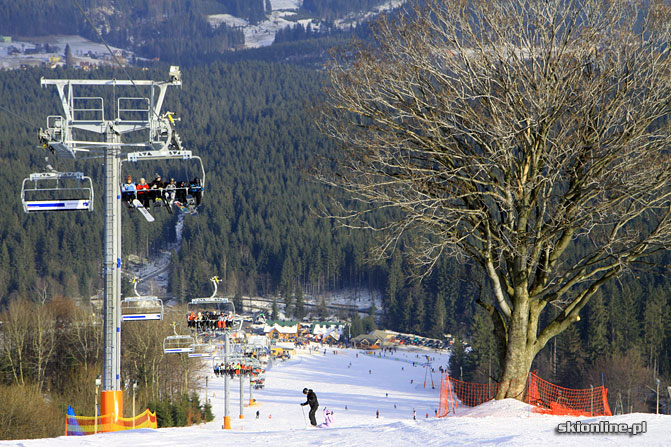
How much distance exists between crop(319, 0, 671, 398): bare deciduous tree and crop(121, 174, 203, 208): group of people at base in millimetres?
5030

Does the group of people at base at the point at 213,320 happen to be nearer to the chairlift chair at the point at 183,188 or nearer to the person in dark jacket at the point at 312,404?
the person in dark jacket at the point at 312,404

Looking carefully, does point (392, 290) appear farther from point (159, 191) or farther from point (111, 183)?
point (111, 183)

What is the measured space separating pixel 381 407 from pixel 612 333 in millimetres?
35518

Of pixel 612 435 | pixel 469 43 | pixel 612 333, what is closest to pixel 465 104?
pixel 469 43

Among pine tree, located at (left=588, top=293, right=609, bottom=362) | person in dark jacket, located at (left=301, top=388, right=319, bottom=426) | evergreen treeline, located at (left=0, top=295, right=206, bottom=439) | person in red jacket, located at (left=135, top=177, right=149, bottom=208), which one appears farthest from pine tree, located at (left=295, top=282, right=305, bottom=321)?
person in red jacket, located at (left=135, top=177, right=149, bottom=208)

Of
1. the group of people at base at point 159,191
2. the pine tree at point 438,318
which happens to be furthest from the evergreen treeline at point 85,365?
the pine tree at point 438,318

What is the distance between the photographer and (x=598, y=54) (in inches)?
563

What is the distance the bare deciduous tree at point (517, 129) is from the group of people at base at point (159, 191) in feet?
16.5

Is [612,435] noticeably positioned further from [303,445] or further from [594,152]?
[594,152]

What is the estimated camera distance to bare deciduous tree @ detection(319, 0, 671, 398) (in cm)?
1395

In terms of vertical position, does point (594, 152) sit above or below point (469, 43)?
below

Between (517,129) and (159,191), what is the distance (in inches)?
356

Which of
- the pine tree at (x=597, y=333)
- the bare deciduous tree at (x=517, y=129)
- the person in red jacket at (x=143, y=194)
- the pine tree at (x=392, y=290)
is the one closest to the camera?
the bare deciduous tree at (x=517, y=129)

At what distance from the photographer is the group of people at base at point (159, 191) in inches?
741
